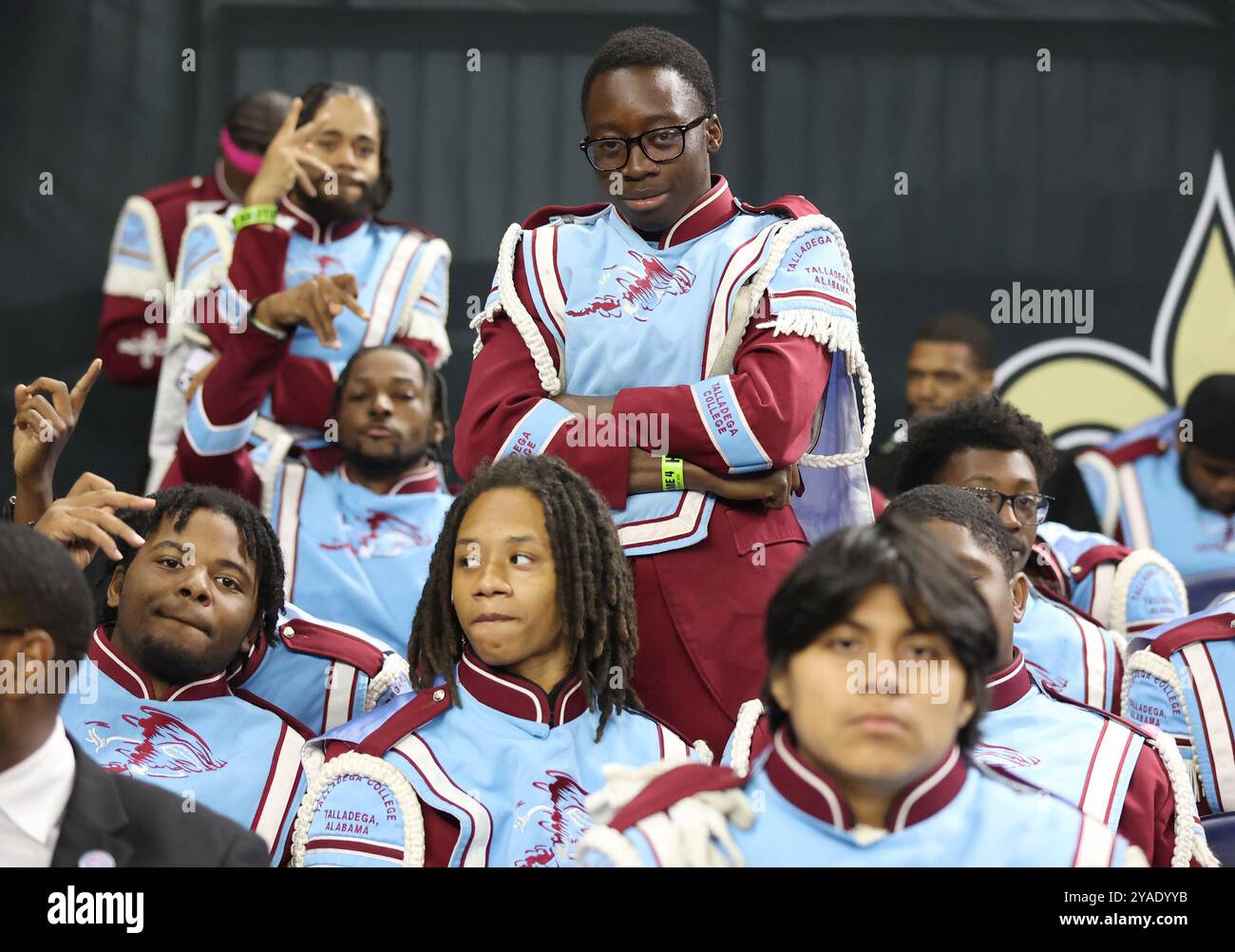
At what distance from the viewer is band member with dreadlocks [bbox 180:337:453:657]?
3.97m

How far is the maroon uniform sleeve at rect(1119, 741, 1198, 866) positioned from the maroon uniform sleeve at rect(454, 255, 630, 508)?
0.89m

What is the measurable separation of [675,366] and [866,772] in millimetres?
1128

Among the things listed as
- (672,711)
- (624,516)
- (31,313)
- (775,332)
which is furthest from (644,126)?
(31,313)

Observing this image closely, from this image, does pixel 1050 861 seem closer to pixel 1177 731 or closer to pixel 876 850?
pixel 876 850

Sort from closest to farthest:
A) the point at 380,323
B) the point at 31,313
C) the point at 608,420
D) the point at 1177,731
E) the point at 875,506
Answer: the point at 608,420 < the point at 1177,731 < the point at 875,506 < the point at 380,323 < the point at 31,313

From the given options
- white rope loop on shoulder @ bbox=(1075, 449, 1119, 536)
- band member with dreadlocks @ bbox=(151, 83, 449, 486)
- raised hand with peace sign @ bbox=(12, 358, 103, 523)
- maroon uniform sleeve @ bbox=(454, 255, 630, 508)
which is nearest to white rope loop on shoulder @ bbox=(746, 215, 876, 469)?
maroon uniform sleeve @ bbox=(454, 255, 630, 508)

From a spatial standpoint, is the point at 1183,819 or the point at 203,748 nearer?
the point at 1183,819

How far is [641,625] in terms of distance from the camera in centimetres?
286

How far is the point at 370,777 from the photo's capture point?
8.23ft

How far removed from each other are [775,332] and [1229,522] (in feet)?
7.52

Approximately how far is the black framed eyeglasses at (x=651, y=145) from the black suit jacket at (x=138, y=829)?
4.17 feet

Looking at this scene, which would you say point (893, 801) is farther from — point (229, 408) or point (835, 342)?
point (229, 408)

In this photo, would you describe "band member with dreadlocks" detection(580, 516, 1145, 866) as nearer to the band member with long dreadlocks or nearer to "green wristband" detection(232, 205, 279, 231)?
the band member with long dreadlocks

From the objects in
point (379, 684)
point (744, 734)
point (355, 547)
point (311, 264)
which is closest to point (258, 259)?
point (311, 264)
